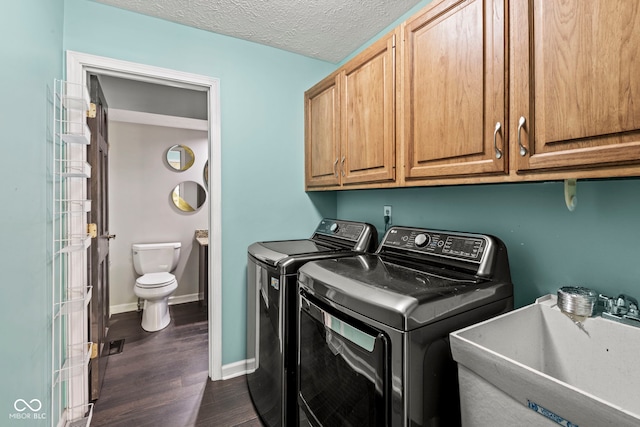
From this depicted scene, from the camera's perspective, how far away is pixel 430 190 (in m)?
1.70

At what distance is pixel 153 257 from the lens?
11.2ft

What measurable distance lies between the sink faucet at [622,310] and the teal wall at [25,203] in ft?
6.34

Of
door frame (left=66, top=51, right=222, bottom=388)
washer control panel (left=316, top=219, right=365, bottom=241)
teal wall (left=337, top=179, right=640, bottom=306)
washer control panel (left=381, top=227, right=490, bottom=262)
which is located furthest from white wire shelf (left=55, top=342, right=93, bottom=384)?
teal wall (left=337, top=179, right=640, bottom=306)

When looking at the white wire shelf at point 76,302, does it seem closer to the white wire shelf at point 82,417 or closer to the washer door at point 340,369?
the white wire shelf at point 82,417

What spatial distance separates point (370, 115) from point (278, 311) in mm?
1193

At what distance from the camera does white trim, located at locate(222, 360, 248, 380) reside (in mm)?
2090

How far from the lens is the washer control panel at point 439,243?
1189 mm

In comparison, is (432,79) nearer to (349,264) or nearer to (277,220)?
(349,264)

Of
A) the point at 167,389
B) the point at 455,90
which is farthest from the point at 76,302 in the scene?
the point at 455,90

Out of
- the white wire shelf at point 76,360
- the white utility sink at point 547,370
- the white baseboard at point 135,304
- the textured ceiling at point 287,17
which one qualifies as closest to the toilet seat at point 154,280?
the white baseboard at point 135,304

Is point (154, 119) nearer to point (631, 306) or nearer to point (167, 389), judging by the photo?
point (167, 389)

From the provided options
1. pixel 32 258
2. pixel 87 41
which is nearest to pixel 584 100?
pixel 32 258

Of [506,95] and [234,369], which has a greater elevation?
[506,95]

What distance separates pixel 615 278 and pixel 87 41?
2807 millimetres
